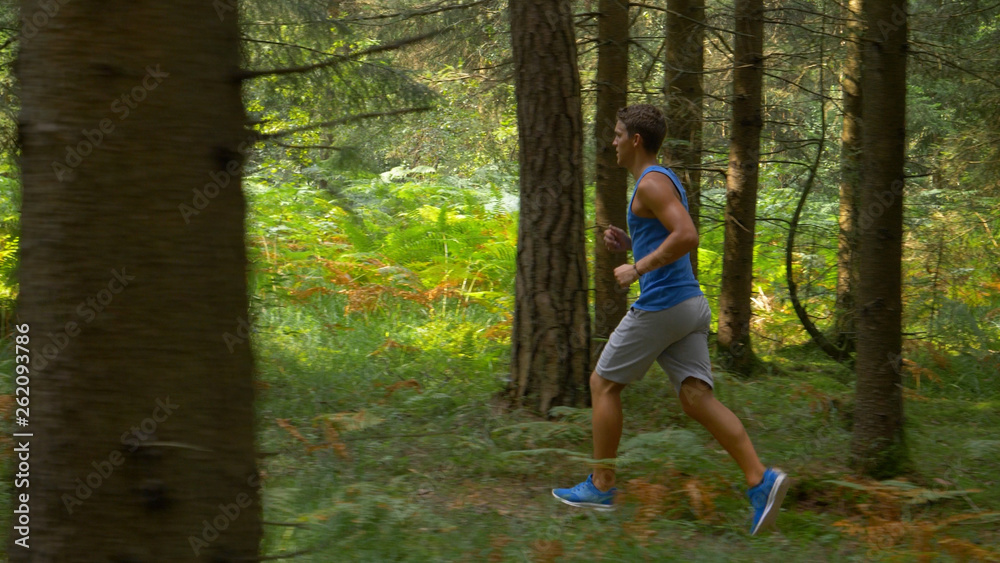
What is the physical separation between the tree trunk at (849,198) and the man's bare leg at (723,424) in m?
4.96

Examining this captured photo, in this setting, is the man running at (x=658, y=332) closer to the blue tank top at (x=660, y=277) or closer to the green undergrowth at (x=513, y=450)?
the blue tank top at (x=660, y=277)

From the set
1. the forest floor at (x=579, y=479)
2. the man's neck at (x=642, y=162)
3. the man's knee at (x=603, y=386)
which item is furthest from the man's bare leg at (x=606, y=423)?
the man's neck at (x=642, y=162)

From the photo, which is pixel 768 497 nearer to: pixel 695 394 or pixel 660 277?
pixel 695 394

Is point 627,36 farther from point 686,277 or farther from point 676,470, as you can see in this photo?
point 676,470

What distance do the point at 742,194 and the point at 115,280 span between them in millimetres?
7314

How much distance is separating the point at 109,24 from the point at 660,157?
8278mm

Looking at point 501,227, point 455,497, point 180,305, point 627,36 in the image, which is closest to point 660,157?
point 627,36

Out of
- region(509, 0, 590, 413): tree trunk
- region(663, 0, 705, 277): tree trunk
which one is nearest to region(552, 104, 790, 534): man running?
region(509, 0, 590, 413): tree trunk

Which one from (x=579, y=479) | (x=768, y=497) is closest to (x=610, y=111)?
(x=579, y=479)

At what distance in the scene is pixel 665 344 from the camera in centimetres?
458

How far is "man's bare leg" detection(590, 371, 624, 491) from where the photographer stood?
470cm

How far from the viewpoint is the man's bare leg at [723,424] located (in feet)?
14.7

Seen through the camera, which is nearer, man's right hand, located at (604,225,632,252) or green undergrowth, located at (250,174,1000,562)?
green undergrowth, located at (250,174,1000,562)

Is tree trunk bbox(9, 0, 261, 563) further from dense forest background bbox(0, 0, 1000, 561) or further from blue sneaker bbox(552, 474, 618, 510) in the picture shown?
blue sneaker bbox(552, 474, 618, 510)
